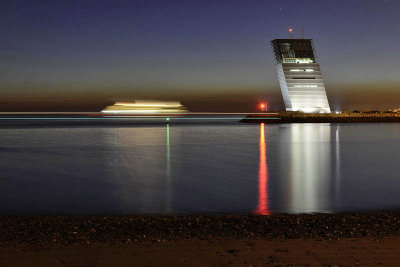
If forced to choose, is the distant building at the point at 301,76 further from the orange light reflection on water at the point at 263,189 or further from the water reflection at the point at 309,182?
the orange light reflection on water at the point at 263,189

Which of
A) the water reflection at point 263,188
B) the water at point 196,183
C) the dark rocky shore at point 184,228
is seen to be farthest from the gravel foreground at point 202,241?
the water at point 196,183

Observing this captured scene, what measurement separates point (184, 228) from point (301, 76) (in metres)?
147

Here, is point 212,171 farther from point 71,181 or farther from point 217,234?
point 217,234

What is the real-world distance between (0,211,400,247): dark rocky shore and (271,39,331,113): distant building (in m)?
142

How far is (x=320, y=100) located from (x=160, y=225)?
147 meters

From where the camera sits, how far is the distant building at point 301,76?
148 metres

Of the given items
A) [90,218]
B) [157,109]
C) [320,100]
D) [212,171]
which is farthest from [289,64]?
[90,218]

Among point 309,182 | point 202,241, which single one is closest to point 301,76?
point 309,182

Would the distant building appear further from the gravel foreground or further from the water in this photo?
the gravel foreground

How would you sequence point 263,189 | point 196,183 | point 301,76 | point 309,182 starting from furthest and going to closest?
point 301,76 < point 309,182 < point 196,183 < point 263,189

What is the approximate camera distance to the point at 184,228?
8.67m

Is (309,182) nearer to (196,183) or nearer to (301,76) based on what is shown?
(196,183)

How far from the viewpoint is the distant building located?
486 ft

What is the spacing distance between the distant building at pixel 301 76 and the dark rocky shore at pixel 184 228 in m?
142
